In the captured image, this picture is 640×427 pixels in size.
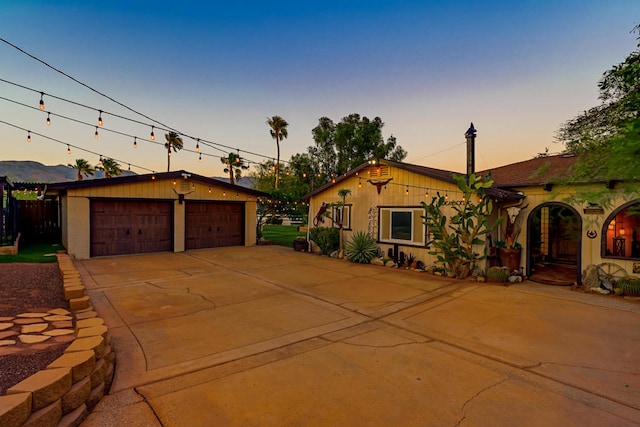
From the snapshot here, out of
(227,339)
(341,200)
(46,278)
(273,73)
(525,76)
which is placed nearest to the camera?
(227,339)

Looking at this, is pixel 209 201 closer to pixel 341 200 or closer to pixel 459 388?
pixel 341 200

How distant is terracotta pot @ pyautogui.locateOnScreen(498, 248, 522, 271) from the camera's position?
27.3 feet

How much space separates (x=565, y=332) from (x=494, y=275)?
11.6 ft

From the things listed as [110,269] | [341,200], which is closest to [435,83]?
[341,200]

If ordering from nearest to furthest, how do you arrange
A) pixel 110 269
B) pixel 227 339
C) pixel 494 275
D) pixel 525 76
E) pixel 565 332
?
pixel 227 339, pixel 565 332, pixel 494 275, pixel 110 269, pixel 525 76

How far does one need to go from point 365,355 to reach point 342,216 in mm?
8463

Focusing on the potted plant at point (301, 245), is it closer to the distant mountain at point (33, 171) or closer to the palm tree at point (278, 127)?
the palm tree at point (278, 127)

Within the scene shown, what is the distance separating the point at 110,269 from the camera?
8.83 metres

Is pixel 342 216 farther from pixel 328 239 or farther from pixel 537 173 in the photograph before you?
pixel 537 173

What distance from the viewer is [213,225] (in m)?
13.9

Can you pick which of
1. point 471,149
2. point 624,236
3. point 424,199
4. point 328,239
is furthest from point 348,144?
point 624,236

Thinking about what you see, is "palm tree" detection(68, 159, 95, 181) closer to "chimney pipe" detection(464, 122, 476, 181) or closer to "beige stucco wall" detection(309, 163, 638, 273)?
"beige stucco wall" detection(309, 163, 638, 273)

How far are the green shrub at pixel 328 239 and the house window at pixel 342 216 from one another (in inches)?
14.2

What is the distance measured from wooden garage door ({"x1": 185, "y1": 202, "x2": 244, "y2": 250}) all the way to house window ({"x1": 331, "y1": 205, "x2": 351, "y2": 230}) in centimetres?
499
